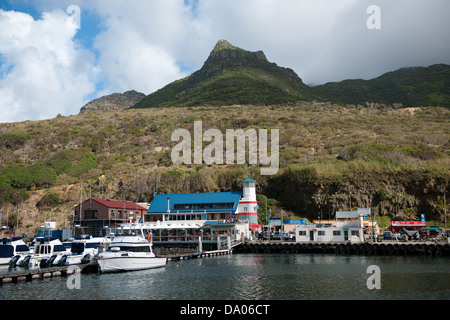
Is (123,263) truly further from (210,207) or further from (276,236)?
(210,207)

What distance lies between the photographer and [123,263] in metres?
35.7

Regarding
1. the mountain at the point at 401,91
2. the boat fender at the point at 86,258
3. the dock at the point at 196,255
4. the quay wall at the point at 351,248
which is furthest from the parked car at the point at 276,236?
the mountain at the point at 401,91

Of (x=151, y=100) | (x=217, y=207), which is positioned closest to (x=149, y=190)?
(x=217, y=207)

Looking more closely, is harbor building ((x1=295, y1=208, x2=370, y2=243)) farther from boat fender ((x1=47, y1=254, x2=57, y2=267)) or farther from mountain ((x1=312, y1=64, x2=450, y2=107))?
mountain ((x1=312, y1=64, x2=450, y2=107))

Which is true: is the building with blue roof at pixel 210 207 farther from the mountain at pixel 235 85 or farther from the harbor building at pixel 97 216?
the mountain at pixel 235 85

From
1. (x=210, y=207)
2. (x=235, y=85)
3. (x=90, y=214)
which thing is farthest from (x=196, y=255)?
(x=235, y=85)

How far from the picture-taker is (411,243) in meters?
48.1

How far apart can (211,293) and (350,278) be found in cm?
1176

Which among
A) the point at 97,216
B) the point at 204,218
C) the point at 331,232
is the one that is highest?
the point at 97,216

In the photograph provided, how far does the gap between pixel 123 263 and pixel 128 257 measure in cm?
71

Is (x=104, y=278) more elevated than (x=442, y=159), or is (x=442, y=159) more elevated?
(x=442, y=159)

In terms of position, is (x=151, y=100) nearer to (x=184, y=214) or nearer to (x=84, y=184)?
(x=84, y=184)

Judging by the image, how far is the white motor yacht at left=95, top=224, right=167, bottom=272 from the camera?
35250mm

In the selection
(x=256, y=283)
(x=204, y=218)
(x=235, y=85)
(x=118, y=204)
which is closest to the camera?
(x=256, y=283)
